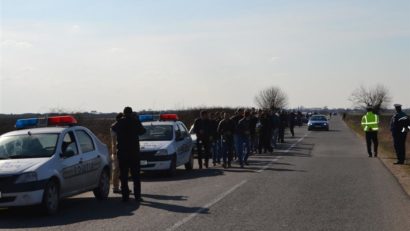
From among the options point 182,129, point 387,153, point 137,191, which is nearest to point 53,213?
point 137,191

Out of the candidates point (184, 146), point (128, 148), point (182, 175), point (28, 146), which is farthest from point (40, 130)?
point (184, 146)

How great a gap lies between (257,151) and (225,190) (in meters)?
14.4

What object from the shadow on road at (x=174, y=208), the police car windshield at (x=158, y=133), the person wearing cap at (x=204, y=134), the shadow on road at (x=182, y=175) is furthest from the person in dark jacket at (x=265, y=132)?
the shadow on road at (x=174, y=208)

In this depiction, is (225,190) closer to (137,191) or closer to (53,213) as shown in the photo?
(137,191)

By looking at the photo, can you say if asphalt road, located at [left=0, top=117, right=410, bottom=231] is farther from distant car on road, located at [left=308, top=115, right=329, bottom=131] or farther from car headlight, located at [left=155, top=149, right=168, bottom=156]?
distant car on road, located at [left=308, top=115, right=329, bottom=131]

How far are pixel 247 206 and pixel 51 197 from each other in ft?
10.5

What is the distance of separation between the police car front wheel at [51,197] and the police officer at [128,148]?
1.57 m

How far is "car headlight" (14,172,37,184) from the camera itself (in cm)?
943

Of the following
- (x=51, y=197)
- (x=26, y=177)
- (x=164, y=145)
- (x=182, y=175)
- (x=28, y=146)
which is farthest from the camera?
(x=182, y=175)

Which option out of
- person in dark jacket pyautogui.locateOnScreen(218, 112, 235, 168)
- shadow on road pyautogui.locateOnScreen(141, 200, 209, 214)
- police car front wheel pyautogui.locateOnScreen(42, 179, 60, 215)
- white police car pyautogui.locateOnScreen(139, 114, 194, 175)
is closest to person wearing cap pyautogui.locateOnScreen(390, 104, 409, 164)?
person in dark jacket pyautogui.locateOnScreen(218, 112, 235, 168)

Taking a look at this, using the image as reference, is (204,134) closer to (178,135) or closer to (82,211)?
(178,135)

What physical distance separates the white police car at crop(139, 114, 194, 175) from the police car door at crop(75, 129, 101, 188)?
14.6ft

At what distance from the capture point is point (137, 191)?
38.0ft

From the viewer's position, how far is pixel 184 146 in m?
17.8
